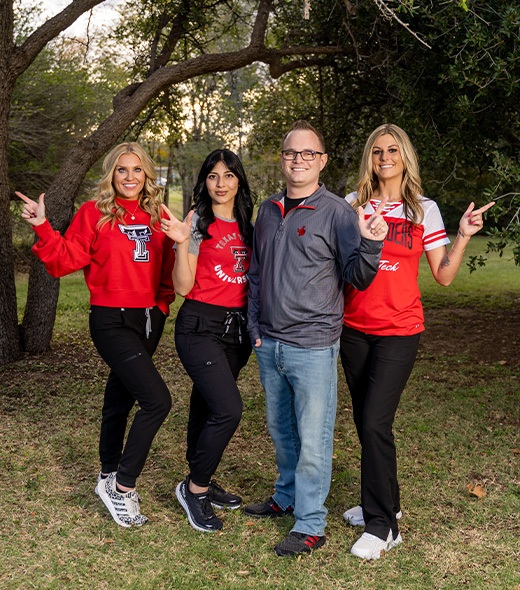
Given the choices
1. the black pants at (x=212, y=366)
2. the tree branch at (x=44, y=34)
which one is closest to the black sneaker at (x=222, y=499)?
the black pants at (x=212, y=366)

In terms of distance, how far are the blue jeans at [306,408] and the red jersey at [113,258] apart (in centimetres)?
86

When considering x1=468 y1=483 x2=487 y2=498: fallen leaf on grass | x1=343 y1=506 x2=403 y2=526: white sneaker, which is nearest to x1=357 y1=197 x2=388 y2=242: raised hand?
x1=343 y1=506 x2=403 y2=526: white sneaker

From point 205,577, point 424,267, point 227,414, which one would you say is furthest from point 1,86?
point 424,267

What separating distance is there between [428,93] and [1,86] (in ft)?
15.5

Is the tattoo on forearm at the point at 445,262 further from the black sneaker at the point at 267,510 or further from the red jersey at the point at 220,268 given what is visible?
the black sneaker at the point at 267,510

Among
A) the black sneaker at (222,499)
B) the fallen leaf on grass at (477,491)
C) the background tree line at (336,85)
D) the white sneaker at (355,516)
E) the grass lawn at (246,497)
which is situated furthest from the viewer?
the background tree line at (336,85)

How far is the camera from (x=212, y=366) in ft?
13.7

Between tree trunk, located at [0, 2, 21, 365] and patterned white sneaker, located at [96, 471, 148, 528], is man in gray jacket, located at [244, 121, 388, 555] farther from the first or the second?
tree trunk, located at [0, 2, 21, 365]

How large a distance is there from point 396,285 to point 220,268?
99cm

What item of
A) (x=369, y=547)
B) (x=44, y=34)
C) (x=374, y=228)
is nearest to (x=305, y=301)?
(x=374, y=228)

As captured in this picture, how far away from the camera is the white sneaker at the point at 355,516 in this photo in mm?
4410

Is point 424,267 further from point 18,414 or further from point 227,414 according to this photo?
point 227,414

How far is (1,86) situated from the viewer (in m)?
8.21

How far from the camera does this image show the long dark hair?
4.22m
